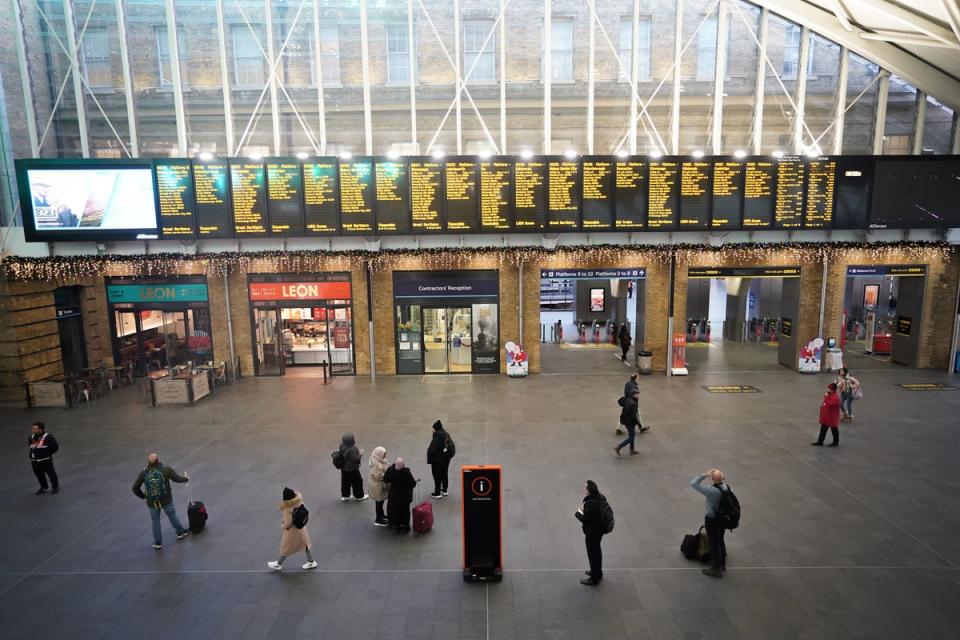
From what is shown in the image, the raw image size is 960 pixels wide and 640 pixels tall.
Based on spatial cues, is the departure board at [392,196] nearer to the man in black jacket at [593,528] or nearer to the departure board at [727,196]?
the departure board at [727,196]

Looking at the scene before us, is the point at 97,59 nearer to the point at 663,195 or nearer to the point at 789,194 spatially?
the point at 663,195

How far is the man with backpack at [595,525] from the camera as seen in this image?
681 centimetres

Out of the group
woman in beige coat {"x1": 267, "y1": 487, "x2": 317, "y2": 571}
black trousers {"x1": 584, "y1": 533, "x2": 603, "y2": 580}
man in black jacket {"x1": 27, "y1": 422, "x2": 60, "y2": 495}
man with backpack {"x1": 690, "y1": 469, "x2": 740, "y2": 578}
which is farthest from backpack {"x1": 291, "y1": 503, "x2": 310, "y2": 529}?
man in black jacket {"x1": 27, "y1": 422, "x2": 60, "y2": 495}

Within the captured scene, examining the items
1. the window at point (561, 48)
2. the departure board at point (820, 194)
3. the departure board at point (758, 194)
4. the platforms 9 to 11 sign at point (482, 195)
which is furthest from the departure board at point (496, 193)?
the departure board at point (820, 194)

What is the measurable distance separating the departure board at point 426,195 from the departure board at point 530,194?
78.5 inches

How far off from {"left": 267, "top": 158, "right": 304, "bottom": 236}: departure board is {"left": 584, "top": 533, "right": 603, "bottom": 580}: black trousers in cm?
1124

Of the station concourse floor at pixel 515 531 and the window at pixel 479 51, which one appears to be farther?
the window at pixel 479 51

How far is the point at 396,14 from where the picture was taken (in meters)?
16.2

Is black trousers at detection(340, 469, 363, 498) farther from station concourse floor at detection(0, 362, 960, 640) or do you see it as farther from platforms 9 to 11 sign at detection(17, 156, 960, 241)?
platforms 9 to 11 sign at detection(17, 156, 960, 241)

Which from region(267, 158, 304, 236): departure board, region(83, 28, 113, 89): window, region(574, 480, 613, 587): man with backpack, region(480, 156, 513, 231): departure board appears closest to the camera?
region(574, 480, 613, 587): man with backpack

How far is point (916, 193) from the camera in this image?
1587cm

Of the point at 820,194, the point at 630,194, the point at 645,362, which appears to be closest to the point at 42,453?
the point at 630,194

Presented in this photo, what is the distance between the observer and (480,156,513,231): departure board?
15.1 meters

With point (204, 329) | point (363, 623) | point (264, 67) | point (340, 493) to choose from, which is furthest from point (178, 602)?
point (264, 67)
